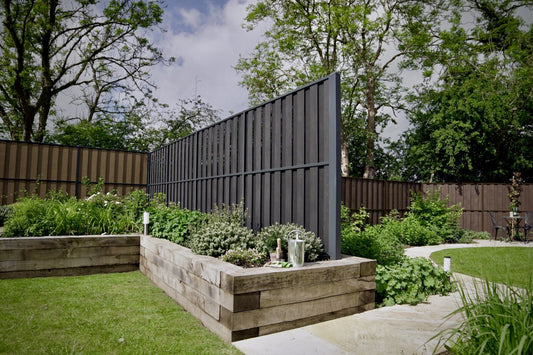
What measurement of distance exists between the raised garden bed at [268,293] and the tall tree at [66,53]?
15.6 meters

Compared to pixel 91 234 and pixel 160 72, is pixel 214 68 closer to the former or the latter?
pixel 160 72

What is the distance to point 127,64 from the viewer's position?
1822 cm

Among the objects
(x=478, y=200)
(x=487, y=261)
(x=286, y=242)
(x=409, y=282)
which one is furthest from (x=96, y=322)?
(x=478, y=200)

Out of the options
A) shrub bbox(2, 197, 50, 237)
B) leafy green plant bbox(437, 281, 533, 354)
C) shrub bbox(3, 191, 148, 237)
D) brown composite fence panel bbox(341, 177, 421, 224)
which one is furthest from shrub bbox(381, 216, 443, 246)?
shrub bbox(2, 197, 50, 237)

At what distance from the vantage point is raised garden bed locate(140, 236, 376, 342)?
293cm

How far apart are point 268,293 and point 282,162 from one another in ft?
7.01

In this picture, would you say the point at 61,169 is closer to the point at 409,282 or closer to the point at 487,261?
the point at 409,282

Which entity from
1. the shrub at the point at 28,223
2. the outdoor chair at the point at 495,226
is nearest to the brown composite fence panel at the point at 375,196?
the outdoor chair at the point at 495,226

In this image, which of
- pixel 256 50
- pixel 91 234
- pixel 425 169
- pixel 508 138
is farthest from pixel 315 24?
pixel 91 234

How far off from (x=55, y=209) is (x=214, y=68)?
47.1 feet

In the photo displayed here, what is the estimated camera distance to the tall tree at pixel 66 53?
15414mm

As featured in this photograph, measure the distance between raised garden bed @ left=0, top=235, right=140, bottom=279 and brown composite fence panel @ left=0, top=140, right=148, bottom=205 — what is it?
4963mm

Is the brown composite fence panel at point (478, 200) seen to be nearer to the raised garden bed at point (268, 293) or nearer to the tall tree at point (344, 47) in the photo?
the tall tree at point (344, 47)

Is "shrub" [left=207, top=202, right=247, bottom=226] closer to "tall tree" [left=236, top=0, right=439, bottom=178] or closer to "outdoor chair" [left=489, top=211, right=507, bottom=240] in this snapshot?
"outdoor chair" [left=489, top=211, right=507, bottom=240]
